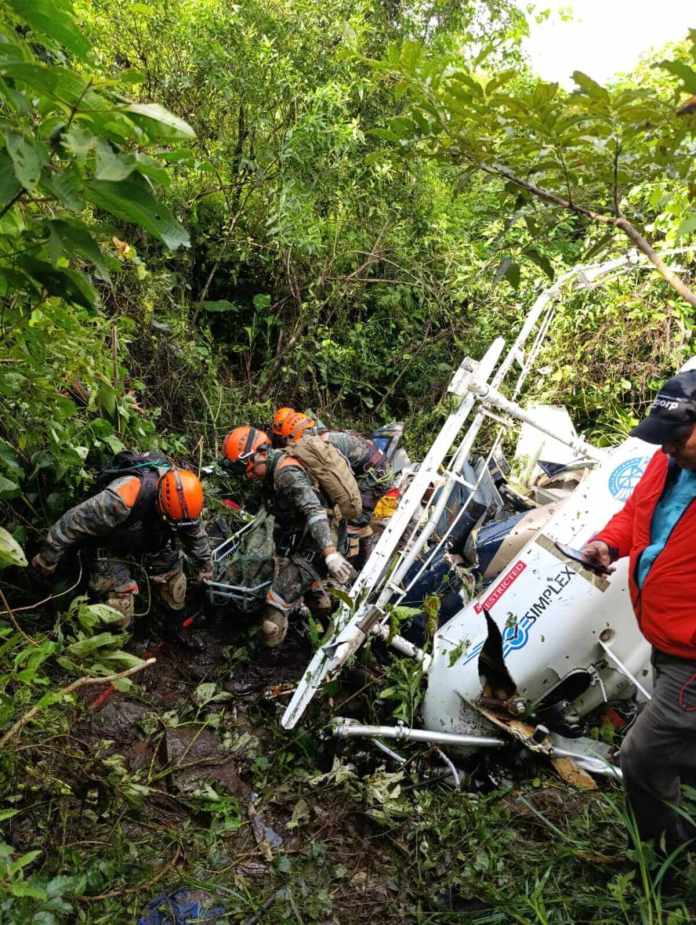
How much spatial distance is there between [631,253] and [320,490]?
2.85 m

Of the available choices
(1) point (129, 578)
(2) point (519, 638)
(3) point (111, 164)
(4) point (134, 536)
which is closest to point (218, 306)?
(4) point (134, 536)

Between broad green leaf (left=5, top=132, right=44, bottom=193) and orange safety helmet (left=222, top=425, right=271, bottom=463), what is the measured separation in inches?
150

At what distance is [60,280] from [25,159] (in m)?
0.42

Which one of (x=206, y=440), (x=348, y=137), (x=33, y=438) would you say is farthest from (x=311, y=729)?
(x=348, y=137)

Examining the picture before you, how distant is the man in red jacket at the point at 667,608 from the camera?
7.64 ft

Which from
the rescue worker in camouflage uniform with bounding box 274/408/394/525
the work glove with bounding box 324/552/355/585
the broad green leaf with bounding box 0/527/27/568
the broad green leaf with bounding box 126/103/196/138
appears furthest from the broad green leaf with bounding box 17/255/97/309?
the rescue worker in camouflage uniform with bounding box 274/408/394/525

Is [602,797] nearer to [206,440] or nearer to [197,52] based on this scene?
[206,440]

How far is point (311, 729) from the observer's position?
148 inches

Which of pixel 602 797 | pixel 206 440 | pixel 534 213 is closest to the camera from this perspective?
pixel 534 213

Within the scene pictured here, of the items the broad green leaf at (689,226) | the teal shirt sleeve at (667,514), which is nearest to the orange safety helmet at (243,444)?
the teal shirt sleeve at (667,514)

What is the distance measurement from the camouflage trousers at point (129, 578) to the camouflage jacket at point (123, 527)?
0.26 feet

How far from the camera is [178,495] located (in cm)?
402

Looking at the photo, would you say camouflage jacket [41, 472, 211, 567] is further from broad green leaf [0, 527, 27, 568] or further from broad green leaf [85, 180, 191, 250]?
broad green leaf [85, 180, 191, 250]

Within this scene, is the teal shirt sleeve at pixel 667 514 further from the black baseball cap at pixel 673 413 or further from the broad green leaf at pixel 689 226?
the broad green leaf at pixel 689 226
